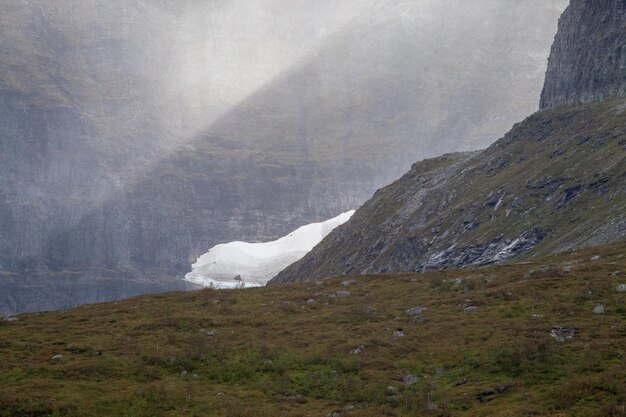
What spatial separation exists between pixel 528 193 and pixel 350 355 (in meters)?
79.8

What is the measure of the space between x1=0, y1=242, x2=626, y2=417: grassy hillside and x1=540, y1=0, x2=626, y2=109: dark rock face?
92.7 metres

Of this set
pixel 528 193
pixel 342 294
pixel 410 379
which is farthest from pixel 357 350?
pixel 528 193

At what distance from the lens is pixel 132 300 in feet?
192

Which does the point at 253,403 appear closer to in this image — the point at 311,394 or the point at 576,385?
the point at 311,394

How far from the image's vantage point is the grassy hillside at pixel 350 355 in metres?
31.1

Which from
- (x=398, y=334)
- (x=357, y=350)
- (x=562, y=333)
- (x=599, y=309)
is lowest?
(x=357, y=350)

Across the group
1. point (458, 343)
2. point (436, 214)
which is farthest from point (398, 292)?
point (436, 214)

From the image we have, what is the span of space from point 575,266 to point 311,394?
2450 centimetres

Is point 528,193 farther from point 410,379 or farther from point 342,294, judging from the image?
point 410,379

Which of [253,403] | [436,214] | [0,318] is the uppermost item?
[436,214]

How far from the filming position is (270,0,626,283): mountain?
9519 cm

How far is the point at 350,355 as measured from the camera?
3775 centimetres

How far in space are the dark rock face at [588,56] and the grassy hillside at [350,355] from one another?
9269 centimetres

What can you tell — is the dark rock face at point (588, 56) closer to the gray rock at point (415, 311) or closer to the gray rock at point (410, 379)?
the gray rock at point (415, 311)
